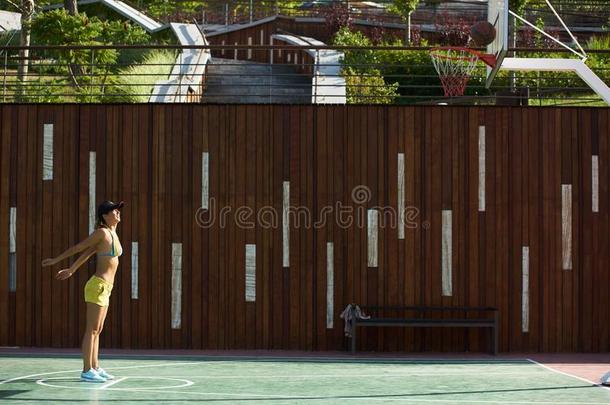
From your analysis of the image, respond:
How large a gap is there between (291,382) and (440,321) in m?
3.89

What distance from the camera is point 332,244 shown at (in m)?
14.1

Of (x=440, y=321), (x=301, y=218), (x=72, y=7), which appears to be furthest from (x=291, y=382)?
(x=72, y=7)

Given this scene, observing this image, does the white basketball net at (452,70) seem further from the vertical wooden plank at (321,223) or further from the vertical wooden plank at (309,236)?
the vertical wooden plank at (309,236)

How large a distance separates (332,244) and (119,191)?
3.02m

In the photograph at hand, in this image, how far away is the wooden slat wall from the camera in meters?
14.0

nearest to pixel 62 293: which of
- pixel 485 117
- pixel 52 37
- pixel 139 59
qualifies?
pixel 485 117

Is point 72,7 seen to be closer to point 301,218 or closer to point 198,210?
point 198,210

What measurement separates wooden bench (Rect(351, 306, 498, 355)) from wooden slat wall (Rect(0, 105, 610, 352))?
19 centimetres

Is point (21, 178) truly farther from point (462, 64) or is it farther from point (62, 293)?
point (462, 64)

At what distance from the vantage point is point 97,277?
9766 mm

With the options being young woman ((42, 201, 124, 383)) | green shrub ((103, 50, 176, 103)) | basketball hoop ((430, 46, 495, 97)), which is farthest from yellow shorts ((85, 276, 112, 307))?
green shrub ((103, 50, 176, 103))

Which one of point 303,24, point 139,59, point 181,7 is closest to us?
point 139,59

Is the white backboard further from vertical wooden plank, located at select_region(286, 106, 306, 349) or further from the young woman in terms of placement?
the young woman

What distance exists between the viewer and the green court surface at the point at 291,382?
→ 8.90 meters
